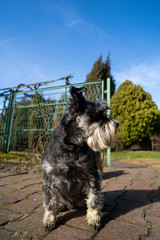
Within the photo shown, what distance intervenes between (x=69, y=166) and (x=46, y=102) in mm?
5394

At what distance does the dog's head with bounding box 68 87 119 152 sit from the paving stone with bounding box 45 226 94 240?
0.97 metres

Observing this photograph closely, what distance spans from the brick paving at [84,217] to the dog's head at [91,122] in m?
0.95

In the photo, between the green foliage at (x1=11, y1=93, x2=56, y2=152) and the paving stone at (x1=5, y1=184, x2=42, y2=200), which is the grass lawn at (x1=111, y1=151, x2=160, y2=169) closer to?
the green foliage at (x1=11, y1=93, x2=56, y2=152)

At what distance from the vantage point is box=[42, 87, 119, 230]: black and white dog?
6.75 feet

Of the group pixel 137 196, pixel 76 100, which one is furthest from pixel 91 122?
pixel 137 196

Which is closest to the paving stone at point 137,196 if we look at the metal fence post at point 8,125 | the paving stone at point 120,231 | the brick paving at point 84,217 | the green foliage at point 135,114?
the brick paving at point 84,217

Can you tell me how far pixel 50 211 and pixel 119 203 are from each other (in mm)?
1228

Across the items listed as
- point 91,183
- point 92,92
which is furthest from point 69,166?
point 92,92

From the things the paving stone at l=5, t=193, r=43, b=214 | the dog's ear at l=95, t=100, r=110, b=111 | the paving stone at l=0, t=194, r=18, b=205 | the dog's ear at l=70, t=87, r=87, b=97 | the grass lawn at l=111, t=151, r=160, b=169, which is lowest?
the paving stone at l=5, t=193, r=43, b=214

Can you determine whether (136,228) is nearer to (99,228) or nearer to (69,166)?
(99,228)

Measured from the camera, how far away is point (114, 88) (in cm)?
2078

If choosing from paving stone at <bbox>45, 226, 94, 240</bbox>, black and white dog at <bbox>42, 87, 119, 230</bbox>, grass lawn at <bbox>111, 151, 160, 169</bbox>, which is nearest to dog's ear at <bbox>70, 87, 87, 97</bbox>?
black and white dog at <bbox>42, 87, 119, 230</bbox>

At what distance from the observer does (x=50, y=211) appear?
2014 millimetres

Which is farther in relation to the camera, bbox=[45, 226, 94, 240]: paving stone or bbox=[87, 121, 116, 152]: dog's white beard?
bbox=[87, 121, 116, 152]: dog's white beard
